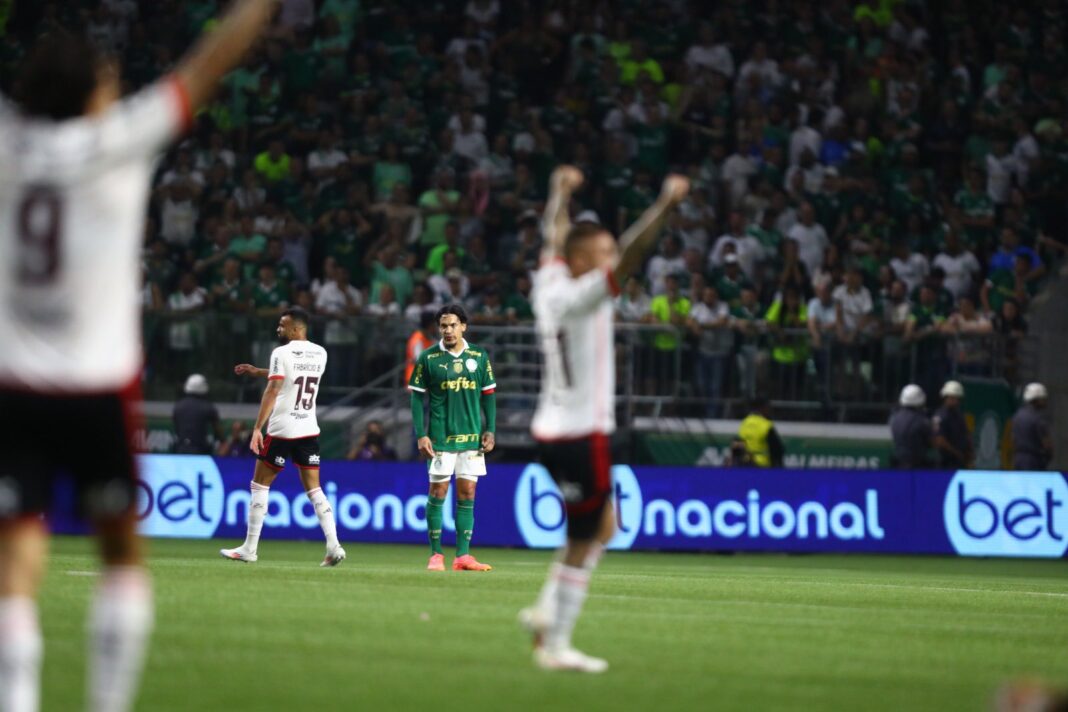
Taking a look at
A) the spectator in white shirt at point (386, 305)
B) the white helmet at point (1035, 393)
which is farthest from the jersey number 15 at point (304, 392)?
the white helmet at point (1035, 393)

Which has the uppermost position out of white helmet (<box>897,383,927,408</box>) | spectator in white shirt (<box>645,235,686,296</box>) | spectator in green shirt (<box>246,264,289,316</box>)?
spectator in white shirt (<box>645,235,686,296</box>)

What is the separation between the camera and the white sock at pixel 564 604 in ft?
30.9

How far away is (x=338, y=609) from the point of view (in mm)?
12273

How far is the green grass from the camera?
8.34 m

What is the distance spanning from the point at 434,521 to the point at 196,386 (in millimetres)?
7717

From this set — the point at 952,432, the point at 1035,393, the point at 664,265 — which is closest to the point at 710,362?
the point at 664,265

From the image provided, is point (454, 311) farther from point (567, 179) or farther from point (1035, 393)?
point (1035, 393)

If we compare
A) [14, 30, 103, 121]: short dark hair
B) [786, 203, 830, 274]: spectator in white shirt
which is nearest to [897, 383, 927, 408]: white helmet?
[786, 203, 830, 274]: spectator in white shirt

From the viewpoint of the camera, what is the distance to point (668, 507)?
23.8m

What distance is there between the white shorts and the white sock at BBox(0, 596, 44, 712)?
12.1 metres

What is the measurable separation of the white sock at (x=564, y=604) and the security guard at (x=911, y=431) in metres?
15.5

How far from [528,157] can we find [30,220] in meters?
22.2

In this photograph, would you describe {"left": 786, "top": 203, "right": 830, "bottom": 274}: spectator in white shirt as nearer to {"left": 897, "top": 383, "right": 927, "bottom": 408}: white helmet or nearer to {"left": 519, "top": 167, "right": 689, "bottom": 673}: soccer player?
{"left": 897, "top": 383, "right": 927, "bottom": 408}: white helmet

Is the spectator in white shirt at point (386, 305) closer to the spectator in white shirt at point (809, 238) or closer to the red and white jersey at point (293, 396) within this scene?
the spectator in white shirt at point (809, 238)
